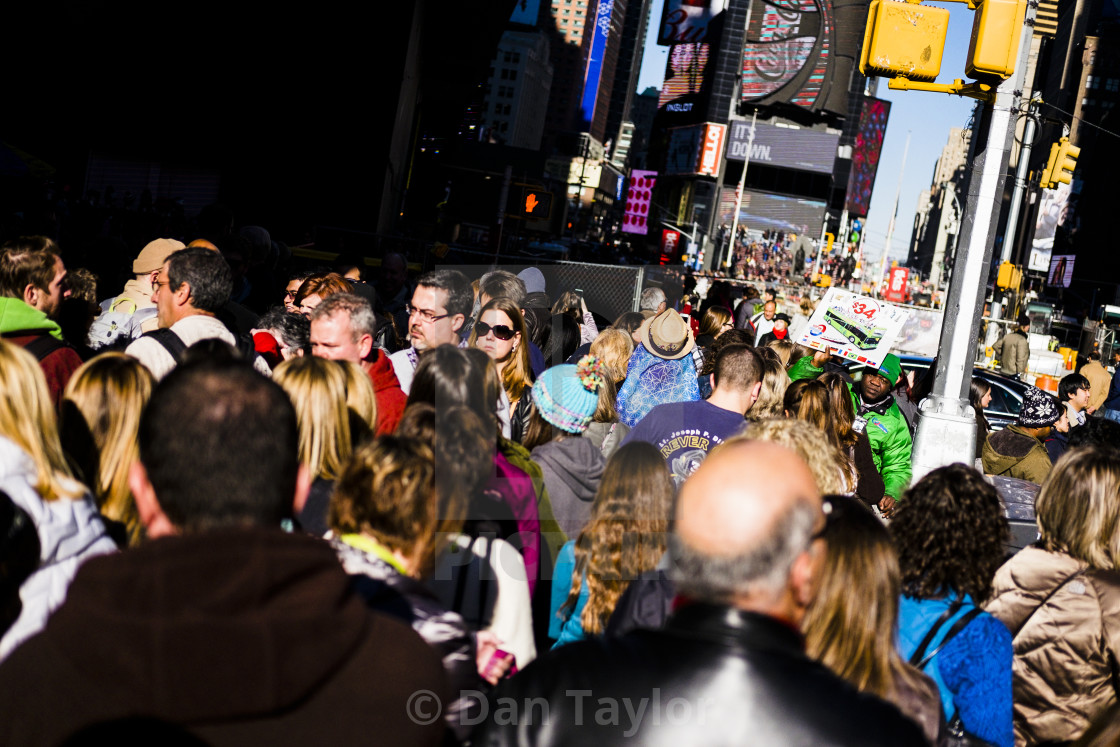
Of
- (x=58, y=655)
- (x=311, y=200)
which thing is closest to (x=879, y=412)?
(x=58, y=655)

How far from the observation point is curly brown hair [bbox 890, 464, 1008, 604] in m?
3.31

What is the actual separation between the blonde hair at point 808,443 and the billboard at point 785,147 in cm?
9107

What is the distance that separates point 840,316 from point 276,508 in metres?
7.78

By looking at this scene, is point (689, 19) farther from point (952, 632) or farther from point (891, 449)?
point (952, 632)

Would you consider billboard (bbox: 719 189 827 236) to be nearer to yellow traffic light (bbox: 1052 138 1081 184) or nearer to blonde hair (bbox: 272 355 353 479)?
yellow traffic light (bbox: 1052 138 1081 184)

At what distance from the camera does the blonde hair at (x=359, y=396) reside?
3982 millimetres

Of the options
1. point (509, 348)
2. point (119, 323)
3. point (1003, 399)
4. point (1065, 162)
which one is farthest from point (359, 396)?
point (1065, 162)

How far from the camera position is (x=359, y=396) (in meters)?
4.00

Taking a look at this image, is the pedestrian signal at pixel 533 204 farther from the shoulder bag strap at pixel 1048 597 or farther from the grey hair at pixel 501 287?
the shoulder bag strap at pixel 1048 597

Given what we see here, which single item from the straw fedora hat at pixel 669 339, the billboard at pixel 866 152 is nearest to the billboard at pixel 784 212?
the billboard at pixel 866 152

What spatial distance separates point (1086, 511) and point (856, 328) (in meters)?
5.34

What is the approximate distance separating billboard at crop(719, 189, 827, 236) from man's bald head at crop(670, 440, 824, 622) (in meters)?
92.5

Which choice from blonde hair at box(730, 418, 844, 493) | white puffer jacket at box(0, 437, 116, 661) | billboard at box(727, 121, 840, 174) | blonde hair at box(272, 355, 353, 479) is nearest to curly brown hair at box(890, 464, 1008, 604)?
blonde hair at box(730, 418, 844, 493)

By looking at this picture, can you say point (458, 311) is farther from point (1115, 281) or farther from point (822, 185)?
point (822, 185)
